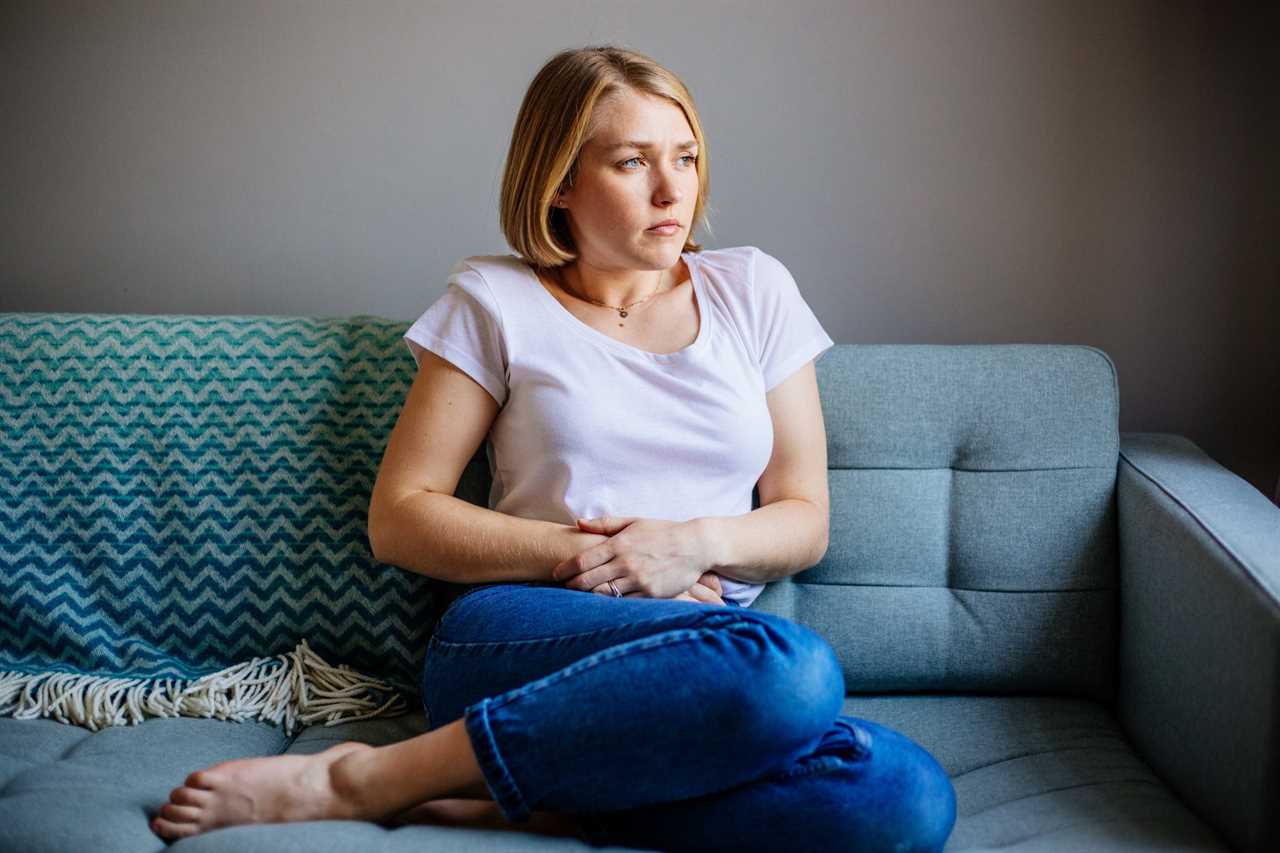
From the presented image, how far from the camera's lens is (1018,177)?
74.7 inches

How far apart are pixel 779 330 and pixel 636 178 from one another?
0.93ft

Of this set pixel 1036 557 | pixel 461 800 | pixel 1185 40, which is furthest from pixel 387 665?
pixel 1185 40

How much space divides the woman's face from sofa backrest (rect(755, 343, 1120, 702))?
357 mm

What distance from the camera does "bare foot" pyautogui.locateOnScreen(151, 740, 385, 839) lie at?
1151mm

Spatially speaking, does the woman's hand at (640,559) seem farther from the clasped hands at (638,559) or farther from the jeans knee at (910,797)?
the jeans knee at (910,797)

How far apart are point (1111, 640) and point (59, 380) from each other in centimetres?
152

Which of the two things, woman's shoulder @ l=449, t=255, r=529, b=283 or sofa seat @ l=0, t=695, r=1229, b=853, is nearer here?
sofa seat @ l=0, t=695, r=1229, b=853

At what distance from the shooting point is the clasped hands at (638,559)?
136 cm

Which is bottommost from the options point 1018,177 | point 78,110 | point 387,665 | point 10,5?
point 387,665

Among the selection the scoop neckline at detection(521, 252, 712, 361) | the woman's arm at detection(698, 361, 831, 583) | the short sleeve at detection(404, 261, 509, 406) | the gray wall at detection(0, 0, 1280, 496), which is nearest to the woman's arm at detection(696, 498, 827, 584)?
the woman's arm at detection(698, 361, 831, 583)

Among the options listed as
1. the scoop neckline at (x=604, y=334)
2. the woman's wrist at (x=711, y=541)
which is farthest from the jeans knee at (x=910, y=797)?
the scoop neckline at (x=604, y=334)

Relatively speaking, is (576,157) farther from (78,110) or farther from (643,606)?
(78,110)

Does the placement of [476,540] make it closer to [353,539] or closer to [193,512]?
[353,539]

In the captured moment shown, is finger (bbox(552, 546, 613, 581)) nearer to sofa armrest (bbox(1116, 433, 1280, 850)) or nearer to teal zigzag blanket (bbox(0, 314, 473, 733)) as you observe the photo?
teal zigzag blanket (bbox(0, 314, 473, 733))
